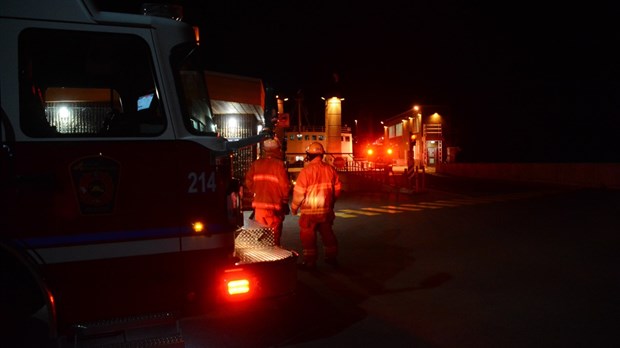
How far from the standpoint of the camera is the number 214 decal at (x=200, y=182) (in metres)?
3.41

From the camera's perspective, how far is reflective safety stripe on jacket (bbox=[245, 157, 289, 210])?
6902mm

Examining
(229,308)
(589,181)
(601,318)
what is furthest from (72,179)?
(589,181)

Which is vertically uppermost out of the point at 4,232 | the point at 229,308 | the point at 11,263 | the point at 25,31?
the point at 25,31

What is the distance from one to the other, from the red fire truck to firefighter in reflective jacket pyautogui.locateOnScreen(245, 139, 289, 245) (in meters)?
3.16

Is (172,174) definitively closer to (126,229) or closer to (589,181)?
(126,229)

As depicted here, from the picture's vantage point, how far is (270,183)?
6.91 meters

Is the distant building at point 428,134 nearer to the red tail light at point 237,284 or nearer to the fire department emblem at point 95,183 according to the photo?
the red tail light at point 237,284

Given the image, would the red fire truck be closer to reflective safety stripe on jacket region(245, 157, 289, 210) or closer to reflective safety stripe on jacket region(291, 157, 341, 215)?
reflective safety stripe on jacket region(245, 157, 289, 210)

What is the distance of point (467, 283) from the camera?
7.13 meters

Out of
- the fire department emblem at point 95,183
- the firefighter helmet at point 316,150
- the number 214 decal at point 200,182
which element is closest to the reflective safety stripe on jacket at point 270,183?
the firefighter helmet at point 316,150

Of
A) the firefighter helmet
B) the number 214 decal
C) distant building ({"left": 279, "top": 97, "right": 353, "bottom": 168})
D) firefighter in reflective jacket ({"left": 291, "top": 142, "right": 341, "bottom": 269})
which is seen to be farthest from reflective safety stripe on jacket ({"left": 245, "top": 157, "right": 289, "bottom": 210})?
distant building ({"left": 279, "top": 97, "right": 353, "bottom": 168})

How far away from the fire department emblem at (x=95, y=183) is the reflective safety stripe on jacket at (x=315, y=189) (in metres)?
4.60

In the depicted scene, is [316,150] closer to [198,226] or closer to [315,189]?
[315,189]

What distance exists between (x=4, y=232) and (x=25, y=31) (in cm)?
117
